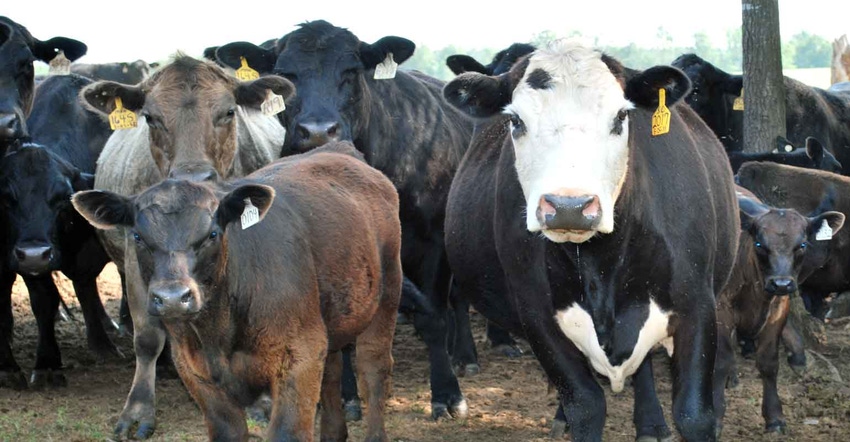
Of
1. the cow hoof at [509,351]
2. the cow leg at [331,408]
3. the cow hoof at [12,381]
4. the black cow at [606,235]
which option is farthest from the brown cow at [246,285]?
the cow hoof at [509,351]

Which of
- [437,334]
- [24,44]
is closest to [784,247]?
[437,334]

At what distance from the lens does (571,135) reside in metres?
5.01

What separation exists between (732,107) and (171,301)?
8785mm

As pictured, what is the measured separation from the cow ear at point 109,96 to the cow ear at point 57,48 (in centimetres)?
181

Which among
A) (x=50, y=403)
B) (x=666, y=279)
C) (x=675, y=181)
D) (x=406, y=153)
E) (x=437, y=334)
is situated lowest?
(x=50, y=403)

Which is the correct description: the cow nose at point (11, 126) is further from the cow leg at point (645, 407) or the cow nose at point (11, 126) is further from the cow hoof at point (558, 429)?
the cow leg at point (645, 407)

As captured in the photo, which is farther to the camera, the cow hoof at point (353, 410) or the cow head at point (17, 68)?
the cow head at point (17, 68)

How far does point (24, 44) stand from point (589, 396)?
5513 mm

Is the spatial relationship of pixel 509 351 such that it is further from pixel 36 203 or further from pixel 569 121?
pixel 569 121

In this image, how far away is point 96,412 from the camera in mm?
7789

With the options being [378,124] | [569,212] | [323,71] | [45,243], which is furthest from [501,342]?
[569,212]

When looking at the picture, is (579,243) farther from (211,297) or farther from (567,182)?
(211,297)

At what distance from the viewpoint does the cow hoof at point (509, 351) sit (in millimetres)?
9789

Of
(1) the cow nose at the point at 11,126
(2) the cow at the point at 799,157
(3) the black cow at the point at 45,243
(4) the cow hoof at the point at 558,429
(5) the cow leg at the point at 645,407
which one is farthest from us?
(2) the cow at the point at 799,157
